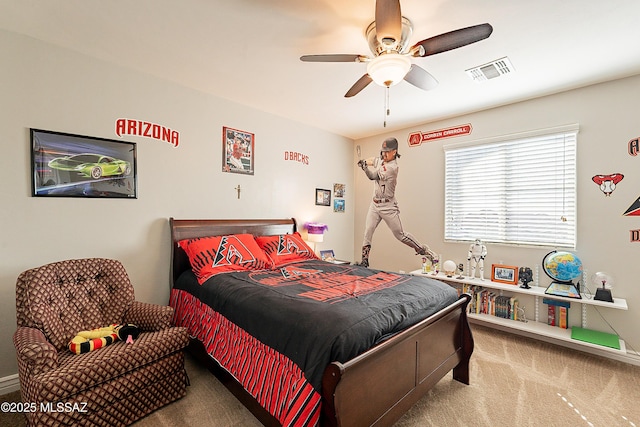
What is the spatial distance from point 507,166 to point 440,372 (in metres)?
2.62

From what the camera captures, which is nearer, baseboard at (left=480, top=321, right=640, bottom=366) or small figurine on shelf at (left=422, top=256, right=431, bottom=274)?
baseboard at (left=480, top=321, right=640, bottom=366)

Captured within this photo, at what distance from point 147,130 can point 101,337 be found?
1898 mm

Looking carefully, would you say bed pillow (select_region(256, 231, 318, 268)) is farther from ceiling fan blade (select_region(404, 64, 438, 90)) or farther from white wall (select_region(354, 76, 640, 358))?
white wall (select_region(354, 76, 640, 358))

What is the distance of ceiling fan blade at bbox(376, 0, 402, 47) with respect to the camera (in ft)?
4.88

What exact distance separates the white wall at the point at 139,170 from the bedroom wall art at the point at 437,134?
1.72m

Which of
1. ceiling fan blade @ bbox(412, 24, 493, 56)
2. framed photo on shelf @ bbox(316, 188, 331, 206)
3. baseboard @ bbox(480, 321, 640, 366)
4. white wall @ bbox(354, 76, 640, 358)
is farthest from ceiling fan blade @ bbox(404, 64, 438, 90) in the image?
baseboard @ bbox(480, 321, 640, 366)

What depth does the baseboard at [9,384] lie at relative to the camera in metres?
2.13

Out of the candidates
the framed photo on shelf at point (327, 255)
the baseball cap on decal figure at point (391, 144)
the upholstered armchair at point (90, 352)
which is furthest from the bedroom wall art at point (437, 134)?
the upholstered armchair at point (90, 352)

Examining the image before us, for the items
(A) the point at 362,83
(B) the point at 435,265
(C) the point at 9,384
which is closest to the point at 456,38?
(A) the point at 362,83

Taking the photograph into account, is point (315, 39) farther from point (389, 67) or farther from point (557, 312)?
point (557, 312)

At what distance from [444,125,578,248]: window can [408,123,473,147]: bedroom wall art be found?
183 mm

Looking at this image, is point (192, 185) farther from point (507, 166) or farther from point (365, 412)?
point (507, 166)

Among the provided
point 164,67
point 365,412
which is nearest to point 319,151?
point 164,67

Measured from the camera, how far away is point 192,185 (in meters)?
3.16
